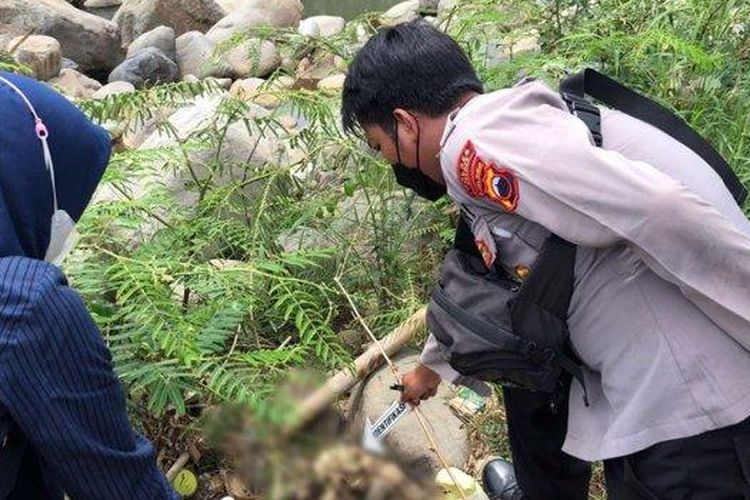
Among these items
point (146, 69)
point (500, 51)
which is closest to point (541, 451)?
point (500, 51)

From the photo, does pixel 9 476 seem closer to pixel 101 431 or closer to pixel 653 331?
pixel 101 431

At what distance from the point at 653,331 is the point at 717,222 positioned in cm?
26

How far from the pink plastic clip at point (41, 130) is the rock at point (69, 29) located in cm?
1171

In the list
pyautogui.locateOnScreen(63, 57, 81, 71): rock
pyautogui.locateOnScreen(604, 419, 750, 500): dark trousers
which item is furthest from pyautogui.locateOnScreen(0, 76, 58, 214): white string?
pyautogui.locateOnScreen(63, 57, 81, 71): rock

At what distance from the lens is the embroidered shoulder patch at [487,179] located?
161 centimetres

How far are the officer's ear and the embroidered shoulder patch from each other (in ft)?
0.86

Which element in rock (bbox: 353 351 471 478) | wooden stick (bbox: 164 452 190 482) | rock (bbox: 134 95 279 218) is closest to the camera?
wooden stick (bbox: 164 452 190 482)

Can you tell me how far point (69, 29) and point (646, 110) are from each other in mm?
12011

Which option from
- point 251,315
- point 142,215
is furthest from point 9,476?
point 142,215

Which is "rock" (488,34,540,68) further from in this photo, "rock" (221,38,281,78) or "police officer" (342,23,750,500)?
"rock" (221,38,281,78)

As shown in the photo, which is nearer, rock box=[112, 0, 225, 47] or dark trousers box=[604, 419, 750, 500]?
dark trousers box=[604, 419, 750, 500]

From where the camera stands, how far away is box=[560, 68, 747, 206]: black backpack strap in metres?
1.88

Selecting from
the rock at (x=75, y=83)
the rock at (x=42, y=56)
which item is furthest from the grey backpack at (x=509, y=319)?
the rock at (x=42, y=56)

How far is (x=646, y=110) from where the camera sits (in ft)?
6.27
